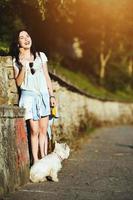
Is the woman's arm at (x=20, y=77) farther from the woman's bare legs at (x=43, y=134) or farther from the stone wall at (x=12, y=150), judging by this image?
the stone wall at (x=12, y=150)

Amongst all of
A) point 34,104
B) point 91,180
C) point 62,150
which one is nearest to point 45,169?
point 62,150

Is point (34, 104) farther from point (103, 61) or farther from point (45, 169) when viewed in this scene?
point (103, 61)

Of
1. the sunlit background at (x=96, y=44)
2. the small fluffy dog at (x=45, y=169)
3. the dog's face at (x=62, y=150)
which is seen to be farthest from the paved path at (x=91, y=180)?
the sunlit background at (x=96, y=44)

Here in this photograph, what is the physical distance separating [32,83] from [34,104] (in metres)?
0.31

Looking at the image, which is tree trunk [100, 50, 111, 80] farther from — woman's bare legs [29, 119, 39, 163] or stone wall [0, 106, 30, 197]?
stone wall [0, 106, 30, 197]

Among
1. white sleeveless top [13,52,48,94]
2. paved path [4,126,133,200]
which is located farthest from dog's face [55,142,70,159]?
white sleeveless top [13,52,48,94]

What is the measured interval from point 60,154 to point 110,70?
33.5 metres

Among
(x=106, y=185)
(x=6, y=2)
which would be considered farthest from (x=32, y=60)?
(x=6, y=2)

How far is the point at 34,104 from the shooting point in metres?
10.2

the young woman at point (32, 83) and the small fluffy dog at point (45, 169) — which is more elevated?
the young woman at point (32, 83)

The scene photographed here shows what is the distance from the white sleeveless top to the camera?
33.5 feet

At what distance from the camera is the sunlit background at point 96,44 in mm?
28203

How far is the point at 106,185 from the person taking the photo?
31.1 feet

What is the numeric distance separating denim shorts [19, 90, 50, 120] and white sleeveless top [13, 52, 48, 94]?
73mm
